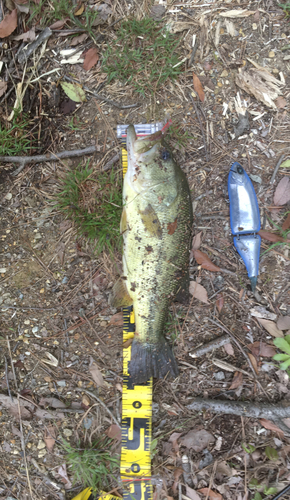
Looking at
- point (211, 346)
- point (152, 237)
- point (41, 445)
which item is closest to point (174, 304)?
point (211, 346)

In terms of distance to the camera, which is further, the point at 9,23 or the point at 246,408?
the point at 9,23

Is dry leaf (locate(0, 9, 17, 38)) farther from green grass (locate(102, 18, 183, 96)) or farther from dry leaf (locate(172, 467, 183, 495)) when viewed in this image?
dry leaf (locate(172, 467, 183, 495))

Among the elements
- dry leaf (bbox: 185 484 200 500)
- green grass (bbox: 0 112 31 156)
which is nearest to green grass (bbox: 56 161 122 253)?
green grass (bbox: 0 112 31 156)

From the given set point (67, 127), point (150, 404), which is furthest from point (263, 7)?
point (150, 404)

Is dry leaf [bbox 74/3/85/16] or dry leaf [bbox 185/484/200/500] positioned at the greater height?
dry leaf [bbox 74/3/85/16]

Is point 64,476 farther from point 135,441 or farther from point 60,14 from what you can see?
point 60,14

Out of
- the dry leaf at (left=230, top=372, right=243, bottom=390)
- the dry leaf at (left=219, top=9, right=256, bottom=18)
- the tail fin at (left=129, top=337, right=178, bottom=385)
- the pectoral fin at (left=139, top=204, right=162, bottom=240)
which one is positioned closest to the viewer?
the pectoral fin at (left=139, top=204, right=162, bottom=240)
